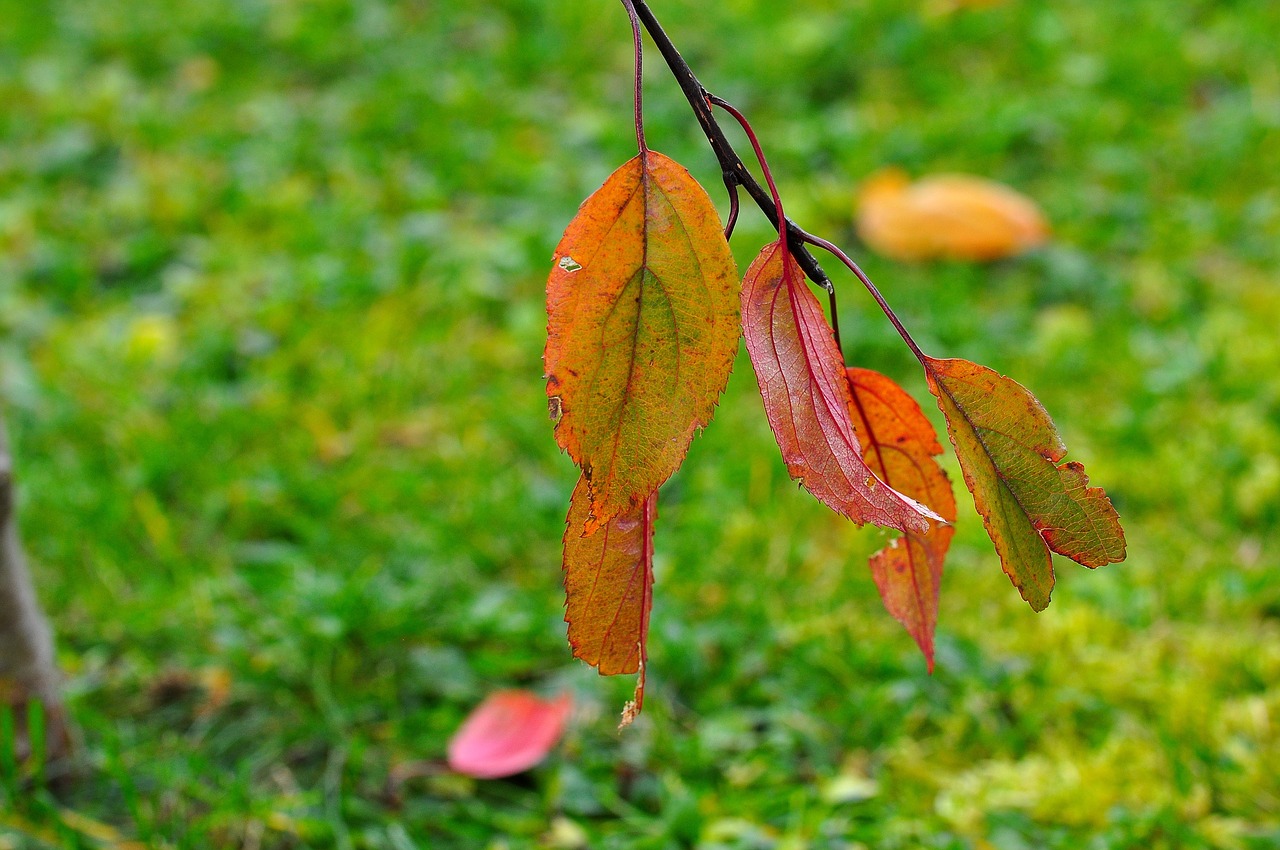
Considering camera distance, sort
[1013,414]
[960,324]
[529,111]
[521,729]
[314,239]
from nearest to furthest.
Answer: [1013,414] → [521,729] → [960,324] → [314,239] → [529,111]

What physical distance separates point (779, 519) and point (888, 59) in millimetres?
2221

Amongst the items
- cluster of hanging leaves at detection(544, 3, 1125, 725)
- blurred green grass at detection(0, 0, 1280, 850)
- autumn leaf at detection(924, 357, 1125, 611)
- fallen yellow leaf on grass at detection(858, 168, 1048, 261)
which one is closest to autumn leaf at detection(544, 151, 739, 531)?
cluster of hanging leaves at detection(544, 3, 1125, 725)

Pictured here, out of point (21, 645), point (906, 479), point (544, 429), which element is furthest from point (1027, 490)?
point (544, 429)

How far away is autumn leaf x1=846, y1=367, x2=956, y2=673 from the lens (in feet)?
2.48

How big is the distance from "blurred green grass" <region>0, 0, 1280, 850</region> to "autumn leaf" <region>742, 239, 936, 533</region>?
1.00 metres

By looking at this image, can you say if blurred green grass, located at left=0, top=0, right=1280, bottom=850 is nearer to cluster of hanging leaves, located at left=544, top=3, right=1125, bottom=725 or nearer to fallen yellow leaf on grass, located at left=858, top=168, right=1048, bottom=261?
fallen yellow leaf on grass, located at left=858, top=168, right=1048, bottom=261

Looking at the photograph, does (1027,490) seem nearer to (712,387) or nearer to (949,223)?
(712,387)

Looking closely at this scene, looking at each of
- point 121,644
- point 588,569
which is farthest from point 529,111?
point 588,569

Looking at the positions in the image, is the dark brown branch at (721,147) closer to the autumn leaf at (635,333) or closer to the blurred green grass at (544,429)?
the autumn leaf at (635,333)

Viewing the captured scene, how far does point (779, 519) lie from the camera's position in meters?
2.13

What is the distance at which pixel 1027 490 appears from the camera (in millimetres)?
646

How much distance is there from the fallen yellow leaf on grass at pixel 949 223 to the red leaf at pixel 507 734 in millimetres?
1660

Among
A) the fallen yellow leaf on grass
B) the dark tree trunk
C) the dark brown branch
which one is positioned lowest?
the dark tree trunk

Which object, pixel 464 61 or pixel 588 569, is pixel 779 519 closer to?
pixel 588 569
